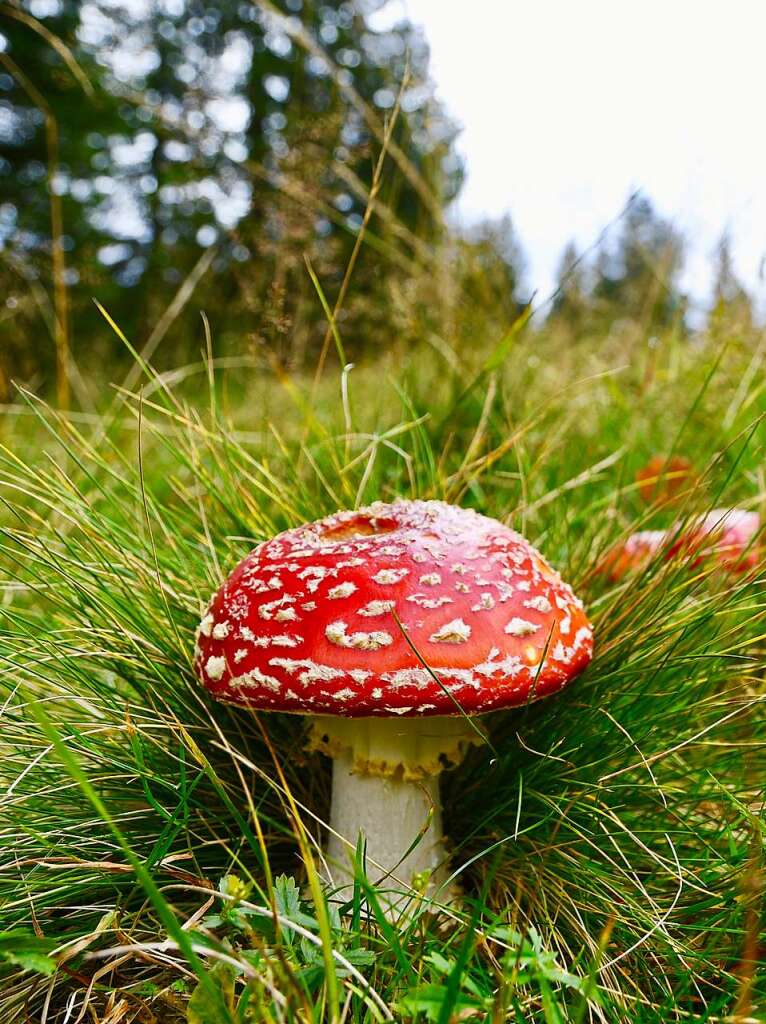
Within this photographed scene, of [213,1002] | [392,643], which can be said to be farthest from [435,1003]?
[392,643]

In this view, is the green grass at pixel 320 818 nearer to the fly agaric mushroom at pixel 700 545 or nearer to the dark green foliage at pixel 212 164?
the fly agaric mushroom at pixel 700 545

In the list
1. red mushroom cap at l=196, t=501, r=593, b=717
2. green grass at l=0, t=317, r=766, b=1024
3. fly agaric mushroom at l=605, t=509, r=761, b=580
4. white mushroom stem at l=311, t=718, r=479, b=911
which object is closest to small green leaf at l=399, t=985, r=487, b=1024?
green grass at l=0, t=317, r=766, b=1024

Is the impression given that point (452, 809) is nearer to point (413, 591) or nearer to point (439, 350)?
point (413, 591)

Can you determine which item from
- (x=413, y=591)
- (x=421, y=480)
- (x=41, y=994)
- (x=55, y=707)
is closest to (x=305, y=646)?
(x=413, y=591)

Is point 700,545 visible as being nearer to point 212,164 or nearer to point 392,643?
point 392,643

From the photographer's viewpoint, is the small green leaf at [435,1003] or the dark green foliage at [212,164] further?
the dark green foliage at [212,164]

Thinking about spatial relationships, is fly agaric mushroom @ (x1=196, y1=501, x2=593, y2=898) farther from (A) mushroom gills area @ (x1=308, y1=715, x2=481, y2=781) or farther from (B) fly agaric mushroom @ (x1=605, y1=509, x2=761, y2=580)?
(B) fly agaric mushroom @ (x1=605, y1=509, x2=761, y2=580)

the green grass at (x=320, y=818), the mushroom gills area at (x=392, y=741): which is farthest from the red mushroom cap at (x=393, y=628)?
Result: the mushroom gills area at (x=392, y=741)
